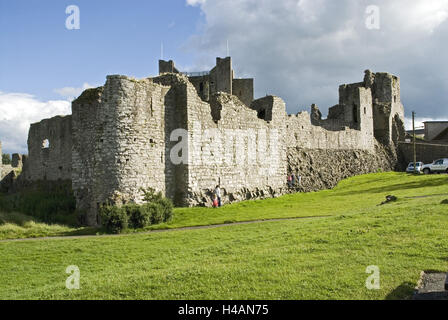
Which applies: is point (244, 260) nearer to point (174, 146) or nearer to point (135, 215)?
point (135, 215)

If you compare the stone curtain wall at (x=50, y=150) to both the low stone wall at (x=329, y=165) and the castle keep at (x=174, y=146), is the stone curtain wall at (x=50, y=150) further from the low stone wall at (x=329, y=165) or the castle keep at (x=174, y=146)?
the low stone wall at (x=329, y=165)

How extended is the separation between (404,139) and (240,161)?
37.7 m

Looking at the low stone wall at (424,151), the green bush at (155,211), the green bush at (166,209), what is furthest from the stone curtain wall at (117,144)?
the low stone wall at (424,151)

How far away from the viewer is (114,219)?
61.1 ft

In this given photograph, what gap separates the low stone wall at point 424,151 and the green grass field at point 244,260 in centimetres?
4129

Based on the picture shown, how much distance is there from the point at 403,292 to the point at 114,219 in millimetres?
13781

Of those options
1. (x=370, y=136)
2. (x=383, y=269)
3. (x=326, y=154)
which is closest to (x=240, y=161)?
(x=326, y=154)

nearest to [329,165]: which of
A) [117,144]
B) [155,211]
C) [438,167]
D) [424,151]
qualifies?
[438,167]

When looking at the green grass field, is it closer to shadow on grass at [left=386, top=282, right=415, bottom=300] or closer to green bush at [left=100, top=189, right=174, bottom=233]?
shadow on grass at [left=386, top=282, right=415, bottom=300]

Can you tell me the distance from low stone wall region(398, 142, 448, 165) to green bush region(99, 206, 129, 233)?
45395mm

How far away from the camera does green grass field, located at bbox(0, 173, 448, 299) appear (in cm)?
777

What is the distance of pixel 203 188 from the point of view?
2411cm

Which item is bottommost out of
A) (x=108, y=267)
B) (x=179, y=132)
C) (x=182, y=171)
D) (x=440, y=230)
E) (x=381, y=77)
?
(x=108, y=267)

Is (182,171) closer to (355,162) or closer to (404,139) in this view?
(355,162)
